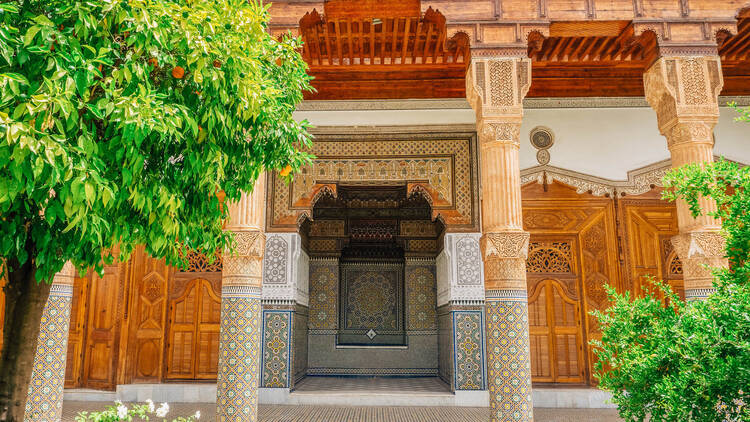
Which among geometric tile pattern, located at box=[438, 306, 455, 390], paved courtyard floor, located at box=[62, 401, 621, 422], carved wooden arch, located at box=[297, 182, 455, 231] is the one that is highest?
carved wooden arch, located at box=[297, 182, 455, 231]

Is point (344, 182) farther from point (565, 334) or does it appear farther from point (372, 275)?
point (565, 334)

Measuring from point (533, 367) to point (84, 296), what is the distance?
19.1ft

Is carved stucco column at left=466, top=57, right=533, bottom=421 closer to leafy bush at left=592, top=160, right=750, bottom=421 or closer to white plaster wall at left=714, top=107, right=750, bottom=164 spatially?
leafy bush at left=592, top=160, right=750, bottom=421

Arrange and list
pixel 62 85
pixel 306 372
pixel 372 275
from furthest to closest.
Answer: pixel 372 275
pixel 306 372
pixel 62 85

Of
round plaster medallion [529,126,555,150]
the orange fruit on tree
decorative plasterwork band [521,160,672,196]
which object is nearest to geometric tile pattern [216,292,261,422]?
the orange fruit on tree

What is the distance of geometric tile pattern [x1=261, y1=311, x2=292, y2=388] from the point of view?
6.48 meters

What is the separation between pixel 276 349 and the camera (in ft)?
21.5

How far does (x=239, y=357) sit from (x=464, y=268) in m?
3.26

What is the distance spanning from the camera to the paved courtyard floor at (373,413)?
5.54m

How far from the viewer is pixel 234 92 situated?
2459mm

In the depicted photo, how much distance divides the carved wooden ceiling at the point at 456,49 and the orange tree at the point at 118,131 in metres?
2.49

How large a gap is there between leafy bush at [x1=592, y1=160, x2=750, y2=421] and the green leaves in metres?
2.02

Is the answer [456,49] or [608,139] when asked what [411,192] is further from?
[608,139]

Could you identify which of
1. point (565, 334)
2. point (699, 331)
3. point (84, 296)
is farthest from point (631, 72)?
point (84, 296)
